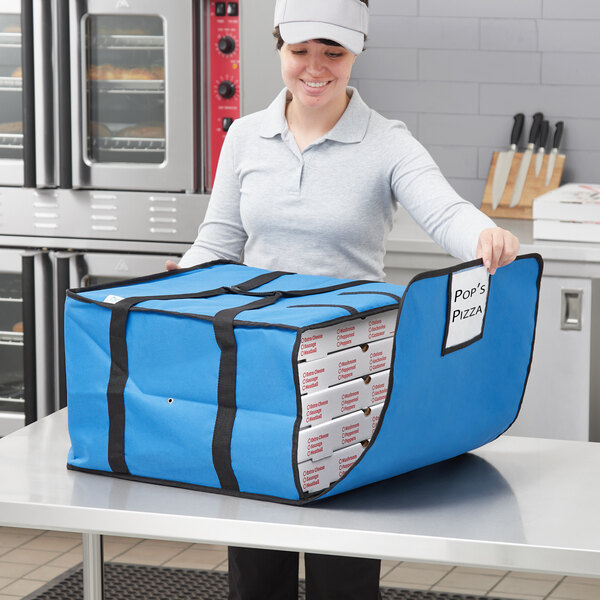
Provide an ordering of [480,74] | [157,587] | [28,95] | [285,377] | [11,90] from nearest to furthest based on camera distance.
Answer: [285,377]
[157,587]
[28,95]
[11,90]
[480,74]

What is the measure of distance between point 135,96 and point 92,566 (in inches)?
74.0

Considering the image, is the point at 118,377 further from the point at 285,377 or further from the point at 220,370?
the point at 285,377

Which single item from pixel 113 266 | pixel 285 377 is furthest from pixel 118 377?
pixel 113 266

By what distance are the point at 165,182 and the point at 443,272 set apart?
203 cm

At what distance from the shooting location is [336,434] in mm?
1526

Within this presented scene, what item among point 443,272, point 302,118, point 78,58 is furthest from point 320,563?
point 78,58

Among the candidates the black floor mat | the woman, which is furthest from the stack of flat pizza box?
the black floor mat

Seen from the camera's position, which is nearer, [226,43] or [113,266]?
[226,43]

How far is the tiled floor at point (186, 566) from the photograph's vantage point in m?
3.09

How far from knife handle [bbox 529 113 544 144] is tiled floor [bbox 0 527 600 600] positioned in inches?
62.4

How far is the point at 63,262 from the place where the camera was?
3.50m

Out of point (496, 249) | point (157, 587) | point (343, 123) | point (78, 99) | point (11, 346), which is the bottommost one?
point (157, 587)

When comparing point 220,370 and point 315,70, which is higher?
point 315,70

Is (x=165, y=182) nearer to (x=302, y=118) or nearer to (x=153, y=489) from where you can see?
(x=302, y=118)
